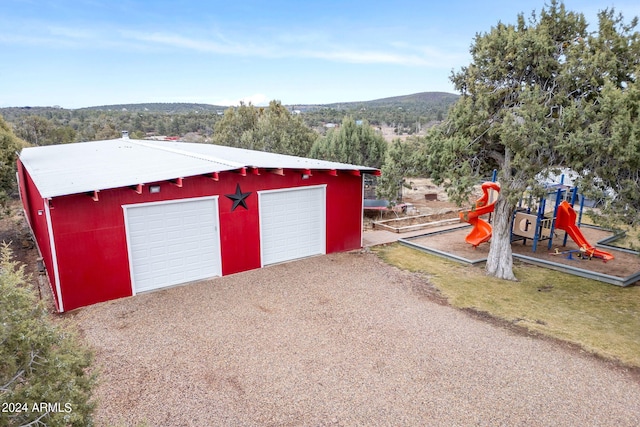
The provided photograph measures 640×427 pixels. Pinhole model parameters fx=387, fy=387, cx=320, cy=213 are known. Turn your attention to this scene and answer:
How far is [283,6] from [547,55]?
83.8ft

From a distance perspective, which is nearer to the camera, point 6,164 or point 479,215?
point 479,215

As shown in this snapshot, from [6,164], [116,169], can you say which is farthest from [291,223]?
[6,164]

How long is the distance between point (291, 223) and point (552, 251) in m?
9.10

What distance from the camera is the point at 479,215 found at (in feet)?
44.0

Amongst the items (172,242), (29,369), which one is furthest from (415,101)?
(29,369)

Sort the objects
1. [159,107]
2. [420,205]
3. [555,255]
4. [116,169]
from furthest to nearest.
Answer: [159,107] < [420,205] < [555,255] < [116,169]

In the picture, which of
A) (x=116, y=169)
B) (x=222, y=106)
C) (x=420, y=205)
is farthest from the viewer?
(x=222, y=106)

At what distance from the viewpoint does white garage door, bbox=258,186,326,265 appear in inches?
443

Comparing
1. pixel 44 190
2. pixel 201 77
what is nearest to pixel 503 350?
pixel 44 190

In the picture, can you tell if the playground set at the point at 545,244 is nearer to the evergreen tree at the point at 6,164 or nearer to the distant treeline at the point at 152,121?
the distant treeline at the point at 152,121

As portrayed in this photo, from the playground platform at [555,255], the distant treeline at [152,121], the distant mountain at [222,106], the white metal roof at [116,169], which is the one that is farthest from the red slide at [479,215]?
the distant mountain at [222,106]

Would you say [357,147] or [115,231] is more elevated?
[357,147]

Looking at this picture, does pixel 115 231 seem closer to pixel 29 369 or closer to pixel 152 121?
pixel 29 369

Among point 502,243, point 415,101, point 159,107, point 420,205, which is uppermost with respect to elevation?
point 415,101
